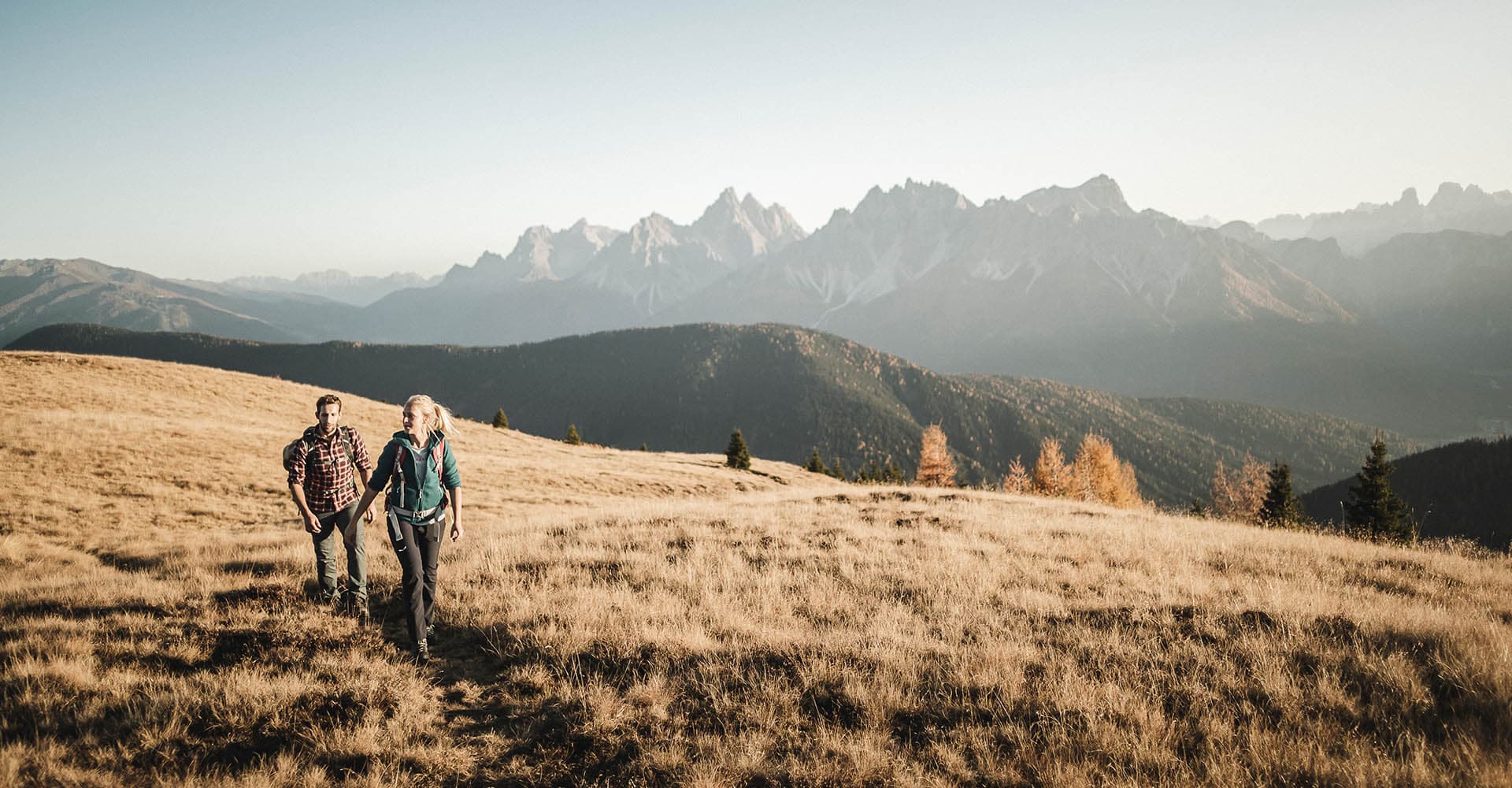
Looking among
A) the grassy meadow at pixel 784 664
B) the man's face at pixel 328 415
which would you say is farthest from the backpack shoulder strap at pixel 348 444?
the grassy meadow at pixel 784 664

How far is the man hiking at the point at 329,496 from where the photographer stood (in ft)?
26.8

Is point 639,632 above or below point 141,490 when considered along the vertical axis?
above

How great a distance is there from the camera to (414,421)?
7.42 meters

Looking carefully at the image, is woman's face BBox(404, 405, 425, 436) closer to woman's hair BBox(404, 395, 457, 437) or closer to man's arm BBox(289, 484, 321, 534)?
woman's hair BBox(404, 395, 457, 437)

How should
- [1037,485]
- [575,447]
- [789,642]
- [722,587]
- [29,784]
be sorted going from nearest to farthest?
[29,784], [789,642], [722,587], [575,447], [1037,485]

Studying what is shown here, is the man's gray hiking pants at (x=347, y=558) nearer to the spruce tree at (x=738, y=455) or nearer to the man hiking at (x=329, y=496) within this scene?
the man hiking at (x=329, y=496)

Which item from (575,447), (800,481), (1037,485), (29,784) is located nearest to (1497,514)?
(1037,485)

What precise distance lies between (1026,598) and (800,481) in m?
47.4

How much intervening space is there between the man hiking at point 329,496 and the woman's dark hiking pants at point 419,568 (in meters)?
1.26

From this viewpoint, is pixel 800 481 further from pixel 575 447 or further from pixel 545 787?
pixel 545 787

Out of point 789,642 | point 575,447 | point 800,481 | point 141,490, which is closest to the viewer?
point 789,642

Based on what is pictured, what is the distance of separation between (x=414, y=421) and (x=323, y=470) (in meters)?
2.20

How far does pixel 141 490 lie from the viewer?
62.9 feet

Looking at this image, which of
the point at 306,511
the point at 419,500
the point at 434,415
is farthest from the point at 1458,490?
the point at 306,511
